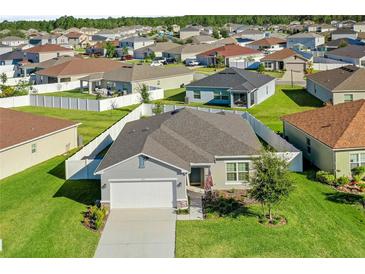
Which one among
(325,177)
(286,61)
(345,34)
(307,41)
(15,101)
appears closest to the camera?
(325,177)

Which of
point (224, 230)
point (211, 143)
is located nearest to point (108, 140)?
point (211, 143)

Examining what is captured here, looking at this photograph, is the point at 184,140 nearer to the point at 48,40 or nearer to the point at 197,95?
the point at 197,95

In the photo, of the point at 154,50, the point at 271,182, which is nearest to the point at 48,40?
the point at 154,50

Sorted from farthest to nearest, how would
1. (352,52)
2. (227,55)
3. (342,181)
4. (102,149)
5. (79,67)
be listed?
(227,55), (352,52), (79,67), (102,149), (342,181)

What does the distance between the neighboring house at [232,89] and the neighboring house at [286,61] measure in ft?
58.8

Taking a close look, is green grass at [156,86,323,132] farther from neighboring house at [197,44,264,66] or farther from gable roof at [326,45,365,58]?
neighboring house at [197,44,264,66]

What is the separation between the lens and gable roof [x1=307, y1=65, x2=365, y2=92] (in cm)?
4841

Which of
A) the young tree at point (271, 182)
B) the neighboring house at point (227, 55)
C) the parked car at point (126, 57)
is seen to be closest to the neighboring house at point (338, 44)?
the neighboring house at point (227, 55)

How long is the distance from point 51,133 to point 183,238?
1685 centimetres

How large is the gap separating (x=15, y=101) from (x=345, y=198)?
43084mm

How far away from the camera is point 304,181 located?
95.2 ft

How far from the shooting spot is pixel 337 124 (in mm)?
31297

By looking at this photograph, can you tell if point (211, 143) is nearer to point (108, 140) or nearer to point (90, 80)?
point (108, 140)

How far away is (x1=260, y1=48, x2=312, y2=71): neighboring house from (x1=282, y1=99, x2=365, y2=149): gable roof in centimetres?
3930
